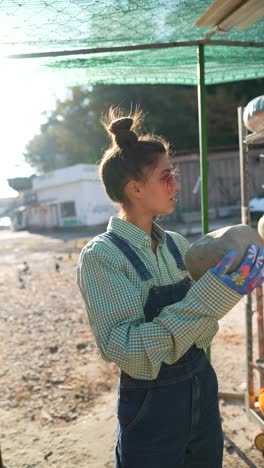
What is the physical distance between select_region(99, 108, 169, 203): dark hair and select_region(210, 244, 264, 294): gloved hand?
0.50 meters

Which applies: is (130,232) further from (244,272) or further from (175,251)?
(244,272)

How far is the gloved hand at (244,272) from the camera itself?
146cm

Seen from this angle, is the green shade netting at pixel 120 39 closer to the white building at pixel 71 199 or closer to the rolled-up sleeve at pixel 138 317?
the rolled-up sleeve at pixel 138 317

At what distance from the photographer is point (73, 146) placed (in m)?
33.7

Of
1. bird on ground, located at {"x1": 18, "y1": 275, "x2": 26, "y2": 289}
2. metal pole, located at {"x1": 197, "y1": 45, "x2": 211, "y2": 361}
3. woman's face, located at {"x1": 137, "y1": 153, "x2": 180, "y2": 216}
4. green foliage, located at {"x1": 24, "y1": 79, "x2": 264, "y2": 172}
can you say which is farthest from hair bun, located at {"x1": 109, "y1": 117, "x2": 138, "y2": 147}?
green foliage, located at {"x1": 24, "y1": 79, "x2": 264, "y2": 172}

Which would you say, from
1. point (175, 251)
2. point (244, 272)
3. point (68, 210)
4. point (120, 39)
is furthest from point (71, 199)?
point (244, 272)

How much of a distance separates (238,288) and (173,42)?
6.80ft

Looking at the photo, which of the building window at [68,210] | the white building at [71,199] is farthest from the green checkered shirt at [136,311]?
the building window at [68,210]

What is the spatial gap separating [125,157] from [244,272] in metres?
0.66

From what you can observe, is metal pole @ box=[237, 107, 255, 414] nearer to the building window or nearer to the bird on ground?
the bird on ground

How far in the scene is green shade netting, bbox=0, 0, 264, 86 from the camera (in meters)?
2.52

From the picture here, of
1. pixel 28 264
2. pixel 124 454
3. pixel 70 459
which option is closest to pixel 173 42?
pixel 124 454

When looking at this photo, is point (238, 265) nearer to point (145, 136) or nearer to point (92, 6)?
point (145, 136)

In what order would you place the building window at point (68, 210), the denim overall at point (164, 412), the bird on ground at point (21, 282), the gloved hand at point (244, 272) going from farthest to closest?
the building window at point (68, 210) < the bird on ground at point (21, 282) < the denim overall at point (164, 412) < the gloved hand at point (244, 272)
